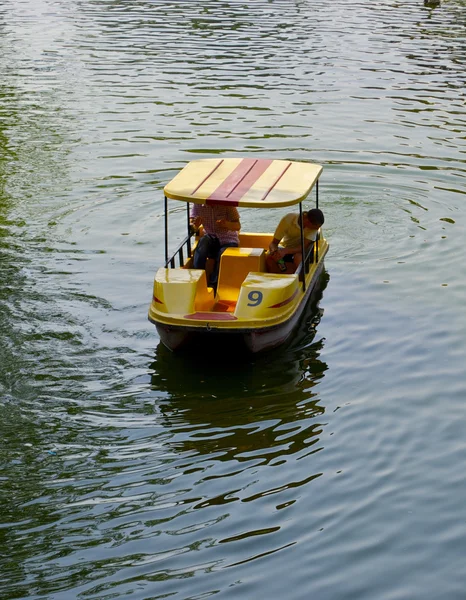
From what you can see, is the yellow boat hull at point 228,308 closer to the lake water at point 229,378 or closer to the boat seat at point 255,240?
the lake water at point 229,378

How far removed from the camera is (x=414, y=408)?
986 centimetres

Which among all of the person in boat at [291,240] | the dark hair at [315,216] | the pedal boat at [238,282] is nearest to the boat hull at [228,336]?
the pedal boat at [238,282]

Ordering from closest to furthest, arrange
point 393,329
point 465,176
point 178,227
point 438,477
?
point 438,477, point 393,329, point 178,227, point 465,176

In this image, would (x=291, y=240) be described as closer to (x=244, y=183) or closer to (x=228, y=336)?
(x=244, y=183)

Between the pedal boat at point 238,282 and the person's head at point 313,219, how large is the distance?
32 centimetres

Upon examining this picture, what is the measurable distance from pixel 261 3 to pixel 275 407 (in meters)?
30.7

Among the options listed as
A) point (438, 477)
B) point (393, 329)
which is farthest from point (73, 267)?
point (438, 477)

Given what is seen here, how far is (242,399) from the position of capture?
10.1 metres

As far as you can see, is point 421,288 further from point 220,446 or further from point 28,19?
point 28,19

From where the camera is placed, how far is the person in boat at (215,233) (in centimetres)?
1191

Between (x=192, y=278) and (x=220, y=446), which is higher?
(x=192, y=278)

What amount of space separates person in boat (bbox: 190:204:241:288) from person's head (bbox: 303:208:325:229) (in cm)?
90

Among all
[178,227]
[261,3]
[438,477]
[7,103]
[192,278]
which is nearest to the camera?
[438,477]

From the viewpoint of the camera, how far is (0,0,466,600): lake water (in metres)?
7.48
